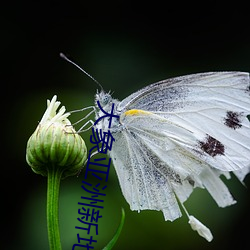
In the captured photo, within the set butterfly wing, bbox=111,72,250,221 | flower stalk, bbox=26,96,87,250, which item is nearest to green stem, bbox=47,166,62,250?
flower stalk, bbox=26,96,87,250

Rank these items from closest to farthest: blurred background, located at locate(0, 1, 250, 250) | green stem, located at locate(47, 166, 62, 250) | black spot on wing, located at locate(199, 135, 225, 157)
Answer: green stem, located at locate(47, 166, 62, 250) → black spot on wing, located at locate(199, 135, 225, 157) → blurred background, located at locate(0, 1, 250, 250)

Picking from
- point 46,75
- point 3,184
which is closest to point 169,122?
point 3,184

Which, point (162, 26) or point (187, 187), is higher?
point (162, 26)

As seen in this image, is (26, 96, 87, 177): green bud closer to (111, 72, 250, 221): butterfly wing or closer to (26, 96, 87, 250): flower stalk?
(26, 96, 87, 250): flower stalk

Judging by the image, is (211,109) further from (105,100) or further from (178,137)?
(105,100)

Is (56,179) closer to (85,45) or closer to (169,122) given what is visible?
(169,122)

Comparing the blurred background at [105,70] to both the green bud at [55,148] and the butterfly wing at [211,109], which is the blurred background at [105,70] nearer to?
the butterfly wing at [211,109]
